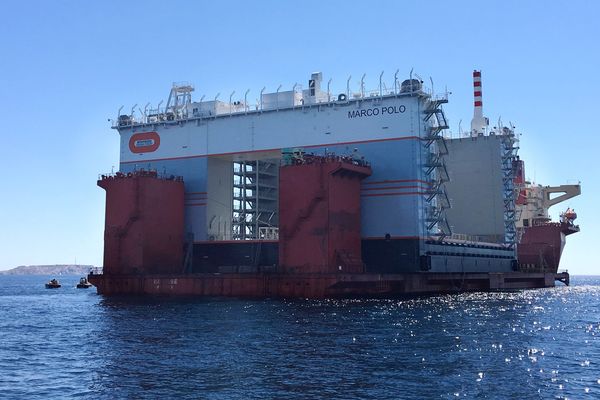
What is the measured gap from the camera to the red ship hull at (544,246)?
109 m

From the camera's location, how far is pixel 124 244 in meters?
68.3

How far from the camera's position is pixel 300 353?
103 feet

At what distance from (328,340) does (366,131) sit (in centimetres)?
3572

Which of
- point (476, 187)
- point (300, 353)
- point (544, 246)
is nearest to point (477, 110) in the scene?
point (476, 187)

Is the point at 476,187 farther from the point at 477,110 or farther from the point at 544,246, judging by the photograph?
→ the point at 544,246

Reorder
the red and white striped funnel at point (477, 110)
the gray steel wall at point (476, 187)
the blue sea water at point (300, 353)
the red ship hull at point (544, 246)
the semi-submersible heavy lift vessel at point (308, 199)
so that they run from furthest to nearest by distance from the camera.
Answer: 1. the red ship hull at point (544, 246)
2. the red and white striped funnel at point (477, 110)
3. the gray steel wall at point (476, 187)
4. the semi-submersible heavy lift vessel at point (308, 199)
5. the blue sea water at point (300, 353)

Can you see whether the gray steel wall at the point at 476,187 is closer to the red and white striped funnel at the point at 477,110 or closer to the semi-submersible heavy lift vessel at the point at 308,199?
the semi-submersible heavy lift vessel at the point at 308,199

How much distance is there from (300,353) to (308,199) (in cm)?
2961

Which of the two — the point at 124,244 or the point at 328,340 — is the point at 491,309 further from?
the point at 124,244

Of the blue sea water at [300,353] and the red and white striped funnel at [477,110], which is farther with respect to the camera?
the red and white striped funnel at [477,110]

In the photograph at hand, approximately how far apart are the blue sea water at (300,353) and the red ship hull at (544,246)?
5754 centimetres

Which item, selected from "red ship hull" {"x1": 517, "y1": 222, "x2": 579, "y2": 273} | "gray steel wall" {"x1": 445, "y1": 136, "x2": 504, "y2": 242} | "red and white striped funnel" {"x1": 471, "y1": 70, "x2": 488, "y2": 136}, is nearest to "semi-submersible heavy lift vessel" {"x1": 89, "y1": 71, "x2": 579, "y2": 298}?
"gray steel wall" {"x1": 445, "y1": 136, "x2": 504, "y2": 242}

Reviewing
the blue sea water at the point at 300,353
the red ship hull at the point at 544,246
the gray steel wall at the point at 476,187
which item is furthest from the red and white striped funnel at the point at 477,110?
the blue sea water at the point at 300,353

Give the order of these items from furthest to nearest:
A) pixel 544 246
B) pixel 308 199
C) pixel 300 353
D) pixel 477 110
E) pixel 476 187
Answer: pixel 544 246
pixel 477 110
pixel 476 187
pixel 308 199
pixel 300 353
